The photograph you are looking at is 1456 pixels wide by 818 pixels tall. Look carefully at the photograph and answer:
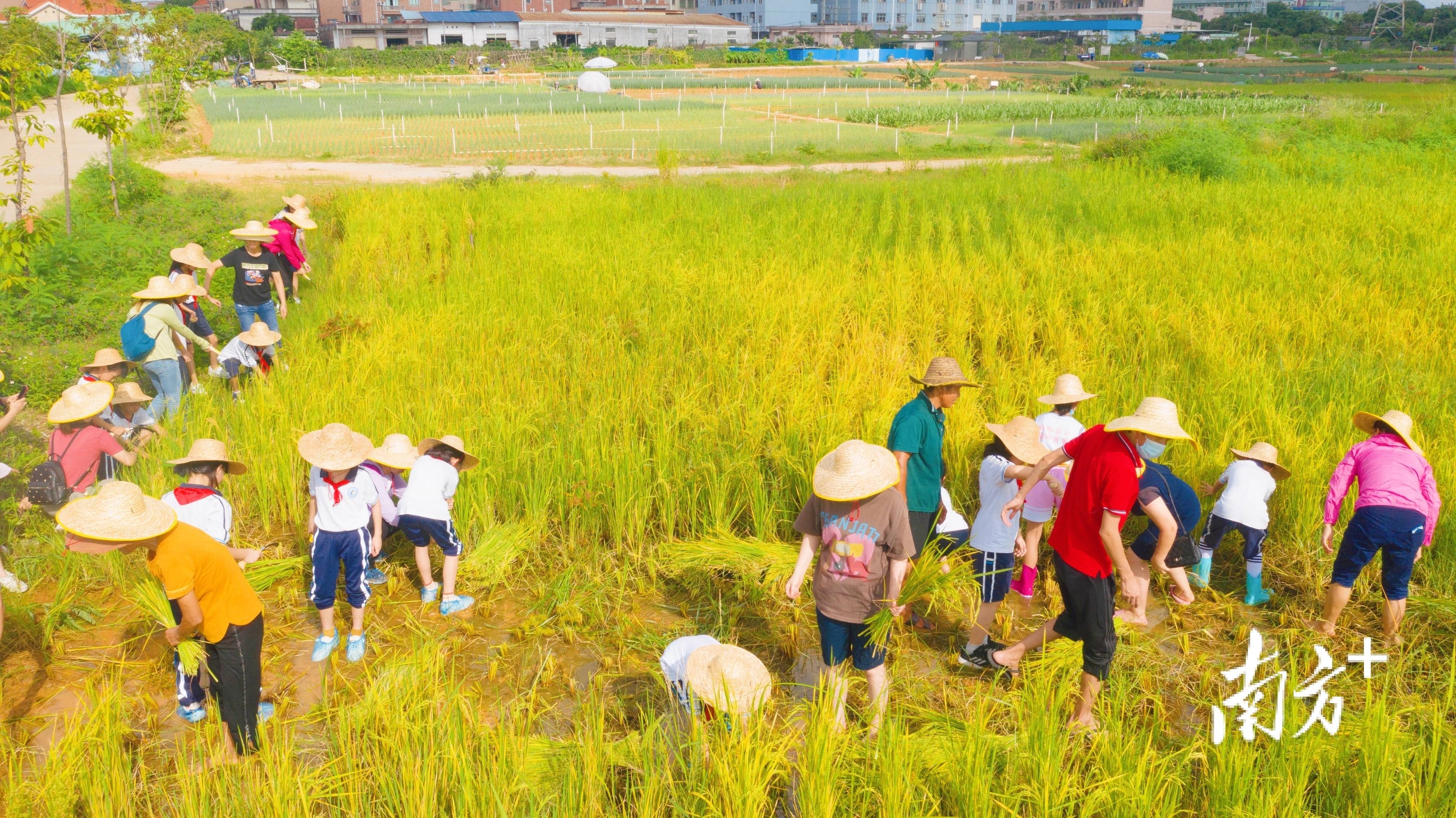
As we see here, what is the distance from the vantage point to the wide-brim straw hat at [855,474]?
3.33 meters

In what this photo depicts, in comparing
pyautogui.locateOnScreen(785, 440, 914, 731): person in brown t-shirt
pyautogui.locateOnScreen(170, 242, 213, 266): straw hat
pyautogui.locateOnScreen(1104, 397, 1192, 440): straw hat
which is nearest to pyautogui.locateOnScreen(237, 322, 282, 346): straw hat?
pyautogui.locateOnScreen(170, 242, 213, 266): straw hat

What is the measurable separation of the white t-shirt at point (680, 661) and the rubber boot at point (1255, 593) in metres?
3.08

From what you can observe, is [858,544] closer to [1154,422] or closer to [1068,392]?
[1154,422]

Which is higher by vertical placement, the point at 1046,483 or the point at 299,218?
the point at 299,218

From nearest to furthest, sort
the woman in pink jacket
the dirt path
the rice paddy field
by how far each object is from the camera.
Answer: the rice paddy field → the woman in pink jacket → the dirt path

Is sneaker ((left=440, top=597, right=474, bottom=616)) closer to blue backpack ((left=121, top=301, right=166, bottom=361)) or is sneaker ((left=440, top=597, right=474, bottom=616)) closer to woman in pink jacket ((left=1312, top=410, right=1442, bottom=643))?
blue backpack ((left=121, top=301, right=166, bottom=361))

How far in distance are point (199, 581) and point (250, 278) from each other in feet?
17.4

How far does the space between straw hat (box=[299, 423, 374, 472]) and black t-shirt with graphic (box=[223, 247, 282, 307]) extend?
450cm

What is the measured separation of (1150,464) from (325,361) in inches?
224

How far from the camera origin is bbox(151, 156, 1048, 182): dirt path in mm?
18625

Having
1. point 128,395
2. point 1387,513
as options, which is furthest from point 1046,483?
point 128,395

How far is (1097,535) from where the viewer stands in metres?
3.58

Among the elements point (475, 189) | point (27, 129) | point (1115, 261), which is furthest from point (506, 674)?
point (475, 189)

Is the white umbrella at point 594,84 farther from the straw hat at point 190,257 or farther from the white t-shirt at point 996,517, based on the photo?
the white t-shirt at point 996,517
